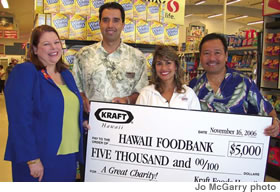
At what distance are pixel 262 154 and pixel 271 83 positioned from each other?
3.30 m

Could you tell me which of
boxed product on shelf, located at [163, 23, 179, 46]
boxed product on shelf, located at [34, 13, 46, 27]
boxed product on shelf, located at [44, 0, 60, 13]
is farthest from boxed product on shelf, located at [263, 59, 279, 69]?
boxed product on shelf, located at [34, 13, 46, 27]

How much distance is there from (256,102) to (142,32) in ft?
5.58

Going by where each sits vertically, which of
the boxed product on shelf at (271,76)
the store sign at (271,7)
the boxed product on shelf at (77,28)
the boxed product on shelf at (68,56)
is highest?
the store sign at (271,7)

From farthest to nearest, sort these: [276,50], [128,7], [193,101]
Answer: [276,50]
[128,7]
[193,101]

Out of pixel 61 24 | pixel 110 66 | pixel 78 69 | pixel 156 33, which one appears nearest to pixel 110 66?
pixel 110 66

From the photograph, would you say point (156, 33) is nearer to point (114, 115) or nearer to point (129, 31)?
point (129, 31)

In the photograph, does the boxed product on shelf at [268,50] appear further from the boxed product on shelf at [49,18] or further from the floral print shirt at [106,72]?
the boxed product on shelf at [49,18]

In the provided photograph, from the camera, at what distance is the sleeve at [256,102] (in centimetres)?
230

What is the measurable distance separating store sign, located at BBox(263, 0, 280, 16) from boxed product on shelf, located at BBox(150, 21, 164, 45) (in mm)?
2461

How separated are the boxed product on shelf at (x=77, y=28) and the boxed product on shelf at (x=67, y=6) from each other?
0.07 m

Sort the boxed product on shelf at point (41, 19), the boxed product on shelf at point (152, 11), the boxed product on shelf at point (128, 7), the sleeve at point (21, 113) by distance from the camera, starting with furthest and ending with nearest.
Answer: the boxed product on shelf at point (152, 11), the boxed product on shelf at point (128, 7), the boxed product on shelf at point (41, 19), the sleeve at point (21, 113)

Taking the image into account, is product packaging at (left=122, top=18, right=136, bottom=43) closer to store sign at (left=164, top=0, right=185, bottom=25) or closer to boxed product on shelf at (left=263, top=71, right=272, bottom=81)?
store sign at (left=164, top=0, right=185, bottom=25)

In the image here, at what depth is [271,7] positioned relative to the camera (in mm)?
4762

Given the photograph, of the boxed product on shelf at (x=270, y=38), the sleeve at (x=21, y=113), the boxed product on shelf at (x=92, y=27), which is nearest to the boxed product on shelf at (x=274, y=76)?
the boxed product on shelf at (x=270, y=38)
